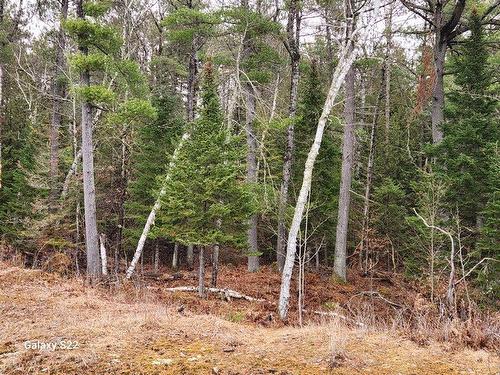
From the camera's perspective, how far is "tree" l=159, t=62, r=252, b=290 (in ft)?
37.1

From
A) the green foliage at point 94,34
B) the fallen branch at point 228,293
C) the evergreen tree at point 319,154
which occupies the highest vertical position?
the green foliage at point 94,34

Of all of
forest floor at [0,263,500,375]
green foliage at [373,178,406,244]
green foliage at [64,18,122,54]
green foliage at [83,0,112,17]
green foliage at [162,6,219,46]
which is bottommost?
forest floor at [0,263,500,375]

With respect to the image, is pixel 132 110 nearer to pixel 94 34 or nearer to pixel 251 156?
pixel 94 34

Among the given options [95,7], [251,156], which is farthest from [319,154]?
[95,7]

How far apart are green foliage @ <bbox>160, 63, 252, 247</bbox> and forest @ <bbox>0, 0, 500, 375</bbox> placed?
6cm

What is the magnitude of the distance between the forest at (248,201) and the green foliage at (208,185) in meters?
0.06

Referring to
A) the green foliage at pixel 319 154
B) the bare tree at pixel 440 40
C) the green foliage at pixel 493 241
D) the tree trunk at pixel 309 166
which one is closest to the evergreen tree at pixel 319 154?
the green foliage at pixel 319 154

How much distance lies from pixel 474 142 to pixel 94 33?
487 inches

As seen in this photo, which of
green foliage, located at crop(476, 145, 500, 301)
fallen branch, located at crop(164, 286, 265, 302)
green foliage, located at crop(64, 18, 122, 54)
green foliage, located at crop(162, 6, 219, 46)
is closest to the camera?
green foliage, located at crop(476, 145, 500, 301)

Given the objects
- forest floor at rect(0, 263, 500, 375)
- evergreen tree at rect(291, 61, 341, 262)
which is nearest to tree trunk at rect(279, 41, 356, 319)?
forest floor at rect(0, 263, 500, 375)

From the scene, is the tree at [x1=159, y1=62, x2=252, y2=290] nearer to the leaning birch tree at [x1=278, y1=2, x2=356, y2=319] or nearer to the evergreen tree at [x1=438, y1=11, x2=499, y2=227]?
the leaning birch tree at [x1=278, y1=2, x2=356, y2=319]

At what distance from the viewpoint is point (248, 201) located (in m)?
12.0

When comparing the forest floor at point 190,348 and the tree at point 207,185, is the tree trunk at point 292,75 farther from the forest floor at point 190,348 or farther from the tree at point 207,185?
the forest floor at point 190,348

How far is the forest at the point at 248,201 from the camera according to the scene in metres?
4.71
